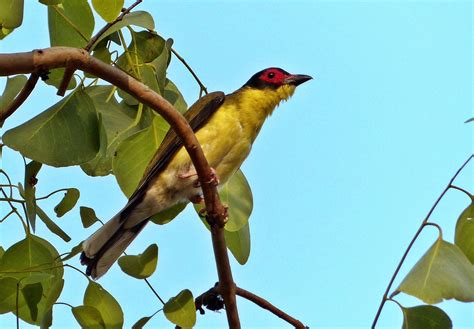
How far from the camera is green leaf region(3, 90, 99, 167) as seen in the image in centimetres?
331

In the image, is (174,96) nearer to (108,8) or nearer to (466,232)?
(108,8)

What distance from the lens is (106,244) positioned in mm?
4348

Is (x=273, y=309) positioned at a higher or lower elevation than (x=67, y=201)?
lower

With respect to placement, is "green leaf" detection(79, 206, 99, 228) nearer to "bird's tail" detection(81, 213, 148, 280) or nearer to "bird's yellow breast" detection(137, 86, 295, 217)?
"bird's tail" detection(81, 213, 148, 280)

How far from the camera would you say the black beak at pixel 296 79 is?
5477mm

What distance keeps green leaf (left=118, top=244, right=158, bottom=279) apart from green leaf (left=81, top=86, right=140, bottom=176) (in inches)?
18.9

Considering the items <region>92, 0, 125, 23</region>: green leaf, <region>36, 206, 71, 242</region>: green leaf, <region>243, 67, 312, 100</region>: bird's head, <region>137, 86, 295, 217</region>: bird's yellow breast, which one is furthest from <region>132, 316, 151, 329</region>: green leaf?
<region>243, 67, 312, 100</region>: bird's head

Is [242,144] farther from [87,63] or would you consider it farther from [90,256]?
[87,63]

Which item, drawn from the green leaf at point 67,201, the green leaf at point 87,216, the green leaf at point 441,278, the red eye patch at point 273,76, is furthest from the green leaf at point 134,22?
the red eye patch at point 273,76

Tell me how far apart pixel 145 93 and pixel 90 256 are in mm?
1263

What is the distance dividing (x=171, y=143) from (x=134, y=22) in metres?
1.21

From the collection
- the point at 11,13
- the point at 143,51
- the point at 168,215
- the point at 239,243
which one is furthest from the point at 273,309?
the point at 11,13

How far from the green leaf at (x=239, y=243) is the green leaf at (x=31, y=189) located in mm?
909

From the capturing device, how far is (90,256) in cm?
413
